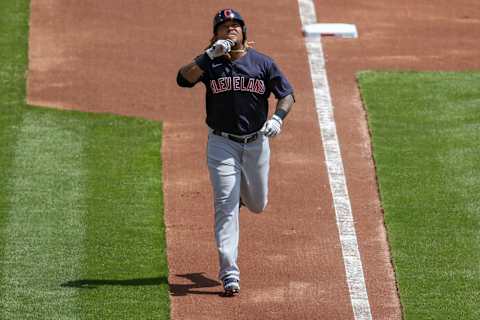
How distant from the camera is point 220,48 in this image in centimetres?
925

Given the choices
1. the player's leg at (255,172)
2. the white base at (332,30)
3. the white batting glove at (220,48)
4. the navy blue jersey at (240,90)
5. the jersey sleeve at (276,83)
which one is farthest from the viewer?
the white base at (332,30)

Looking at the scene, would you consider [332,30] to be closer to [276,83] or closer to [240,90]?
[276,83]

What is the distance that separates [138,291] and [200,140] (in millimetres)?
3301

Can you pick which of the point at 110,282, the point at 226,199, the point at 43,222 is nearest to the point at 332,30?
the point at 43,222

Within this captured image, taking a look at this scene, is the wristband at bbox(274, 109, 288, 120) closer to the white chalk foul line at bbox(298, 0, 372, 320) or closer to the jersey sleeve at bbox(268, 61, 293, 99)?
the jersey sleeve at bbox(268, 61, 293, 99)

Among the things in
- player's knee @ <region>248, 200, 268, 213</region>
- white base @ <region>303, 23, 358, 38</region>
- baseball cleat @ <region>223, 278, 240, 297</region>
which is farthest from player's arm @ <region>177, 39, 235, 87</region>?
white base @ <region>303, 23, 358, 38</region>

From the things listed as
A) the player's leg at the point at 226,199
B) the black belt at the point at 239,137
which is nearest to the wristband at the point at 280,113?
the black belt at the point at 239,137

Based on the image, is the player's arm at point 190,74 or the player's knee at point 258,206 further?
the player's knee at point 258,206

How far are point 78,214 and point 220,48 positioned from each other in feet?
8.51

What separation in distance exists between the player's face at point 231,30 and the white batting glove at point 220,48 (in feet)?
0.25

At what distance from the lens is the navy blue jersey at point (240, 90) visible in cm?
950

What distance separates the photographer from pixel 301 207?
11242 millimetres

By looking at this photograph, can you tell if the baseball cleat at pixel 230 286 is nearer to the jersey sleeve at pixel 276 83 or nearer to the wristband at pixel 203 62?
the jersey sleeve at pixel 276 83

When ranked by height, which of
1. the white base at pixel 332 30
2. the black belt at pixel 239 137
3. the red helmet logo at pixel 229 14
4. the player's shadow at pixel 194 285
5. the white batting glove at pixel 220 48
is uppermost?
the red helmet logo at pixel 229 14
